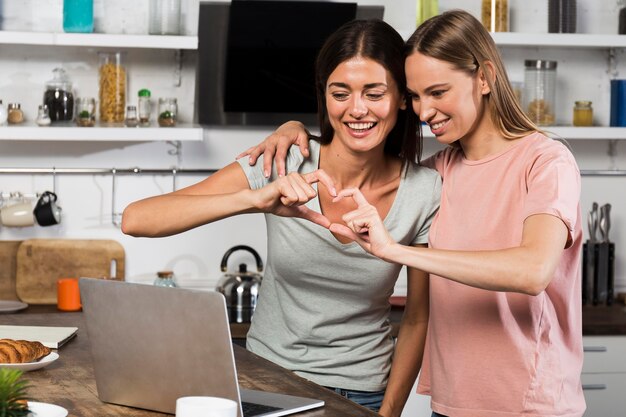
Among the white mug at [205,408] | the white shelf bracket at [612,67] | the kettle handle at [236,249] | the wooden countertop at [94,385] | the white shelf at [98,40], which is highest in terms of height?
the white shelf bracket at [612,67]

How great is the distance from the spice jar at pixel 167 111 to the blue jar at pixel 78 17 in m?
0.38

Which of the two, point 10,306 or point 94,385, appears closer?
point 94,385

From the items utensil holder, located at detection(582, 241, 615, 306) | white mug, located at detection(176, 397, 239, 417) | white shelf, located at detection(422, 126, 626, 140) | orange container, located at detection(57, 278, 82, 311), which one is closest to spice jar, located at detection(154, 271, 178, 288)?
orange container, located at detection(57, 278, 82, 311)

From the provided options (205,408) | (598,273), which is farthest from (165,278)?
(205,408)

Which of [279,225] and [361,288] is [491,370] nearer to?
[361,288]

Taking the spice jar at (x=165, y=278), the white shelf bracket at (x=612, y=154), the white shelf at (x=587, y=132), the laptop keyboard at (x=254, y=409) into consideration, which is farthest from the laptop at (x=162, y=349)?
the white shelf bracket at (x=612, y=154)

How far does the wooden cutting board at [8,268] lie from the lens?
3.81m

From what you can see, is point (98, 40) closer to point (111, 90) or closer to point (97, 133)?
point (111, 90)

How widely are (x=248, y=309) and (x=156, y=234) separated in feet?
5.18

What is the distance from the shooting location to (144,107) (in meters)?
3.68

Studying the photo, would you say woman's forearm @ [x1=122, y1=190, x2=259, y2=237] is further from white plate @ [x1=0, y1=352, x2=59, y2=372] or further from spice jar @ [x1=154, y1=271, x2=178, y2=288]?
spice jar @ [x1=154, y1=271, x2=178, y2=288]

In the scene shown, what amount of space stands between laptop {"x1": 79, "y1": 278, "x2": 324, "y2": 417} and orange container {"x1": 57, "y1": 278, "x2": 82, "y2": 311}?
1.99 meters

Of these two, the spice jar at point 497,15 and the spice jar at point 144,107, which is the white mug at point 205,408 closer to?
the spice jar at point 144,107

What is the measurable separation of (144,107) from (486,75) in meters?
1.98
